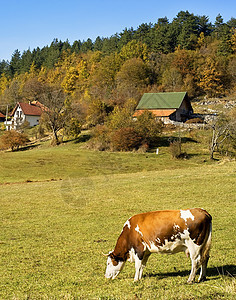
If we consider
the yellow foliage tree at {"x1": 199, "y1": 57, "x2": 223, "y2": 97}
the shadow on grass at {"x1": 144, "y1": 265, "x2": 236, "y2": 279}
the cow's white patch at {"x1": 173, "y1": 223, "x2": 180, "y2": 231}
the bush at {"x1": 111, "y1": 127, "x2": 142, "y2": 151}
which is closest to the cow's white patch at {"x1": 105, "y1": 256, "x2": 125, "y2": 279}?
the shadow on grass at {"x1": 144, "y1": 265, "x2": 236, "y2": 279}

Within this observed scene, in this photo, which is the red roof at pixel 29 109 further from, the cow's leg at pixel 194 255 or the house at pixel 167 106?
the cow's leg at pixel 194 255

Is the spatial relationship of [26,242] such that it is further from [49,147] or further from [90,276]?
[49,147]

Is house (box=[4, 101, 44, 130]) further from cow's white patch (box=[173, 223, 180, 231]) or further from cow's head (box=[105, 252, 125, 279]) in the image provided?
cow's white patch (box=[173, 223, 180, 231])

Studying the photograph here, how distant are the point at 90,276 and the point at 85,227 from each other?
716 centimetres

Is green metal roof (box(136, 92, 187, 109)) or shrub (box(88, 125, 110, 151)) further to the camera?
green metal roof (box(136, 92, 187, 109))

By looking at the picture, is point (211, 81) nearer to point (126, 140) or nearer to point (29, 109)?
point (126, 140)

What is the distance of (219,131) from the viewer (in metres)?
52.9

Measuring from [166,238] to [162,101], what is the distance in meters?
75.6

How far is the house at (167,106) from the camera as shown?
77375mm

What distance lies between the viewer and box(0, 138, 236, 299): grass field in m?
8.26

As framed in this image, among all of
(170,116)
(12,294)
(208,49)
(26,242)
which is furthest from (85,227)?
(208,49)

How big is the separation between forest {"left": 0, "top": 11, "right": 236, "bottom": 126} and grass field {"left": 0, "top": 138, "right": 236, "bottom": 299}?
53424 millimetres

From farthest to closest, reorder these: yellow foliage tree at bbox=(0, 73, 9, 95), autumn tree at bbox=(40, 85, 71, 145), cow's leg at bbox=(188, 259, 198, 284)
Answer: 1. yellow foliage tree at bbox=(0, 73, 9, 95)
2. autumn tree at bbox=(40, 85, 71, 145)
3. cow's leg at bbox=(188, 259, 198, 284)

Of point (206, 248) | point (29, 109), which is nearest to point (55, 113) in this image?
point (29, 109)
